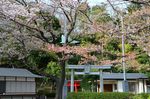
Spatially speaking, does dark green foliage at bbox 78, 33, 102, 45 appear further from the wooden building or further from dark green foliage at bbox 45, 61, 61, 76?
the wooden building

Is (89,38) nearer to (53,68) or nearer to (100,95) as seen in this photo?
(53,68)

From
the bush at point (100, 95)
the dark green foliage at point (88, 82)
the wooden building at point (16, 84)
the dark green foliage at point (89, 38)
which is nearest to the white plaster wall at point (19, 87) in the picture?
the wooden building at point (16, 84)

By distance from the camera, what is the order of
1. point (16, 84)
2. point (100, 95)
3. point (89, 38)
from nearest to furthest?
point (100, 95)
point (89, 38)
point (16, 84)

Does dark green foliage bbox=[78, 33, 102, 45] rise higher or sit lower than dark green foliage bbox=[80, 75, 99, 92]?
higher

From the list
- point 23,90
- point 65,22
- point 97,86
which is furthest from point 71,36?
point 97,86

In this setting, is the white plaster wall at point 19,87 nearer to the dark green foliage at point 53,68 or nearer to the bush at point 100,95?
the dark green foliage at point 53,68

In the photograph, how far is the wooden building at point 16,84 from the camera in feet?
79.5

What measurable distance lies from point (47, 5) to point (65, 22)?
6.65ft

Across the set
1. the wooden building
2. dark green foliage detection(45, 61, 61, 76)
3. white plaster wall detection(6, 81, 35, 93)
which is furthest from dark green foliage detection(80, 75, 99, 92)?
white plaster wall detection(6, 81, 35, 93)

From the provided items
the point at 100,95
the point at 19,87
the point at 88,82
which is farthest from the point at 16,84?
the point at 88,82

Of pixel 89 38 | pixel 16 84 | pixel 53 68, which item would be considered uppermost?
pixel 89 38

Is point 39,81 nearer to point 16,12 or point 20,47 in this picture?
point 20,47

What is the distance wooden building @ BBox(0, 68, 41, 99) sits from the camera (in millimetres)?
24219

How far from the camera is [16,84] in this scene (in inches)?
986
